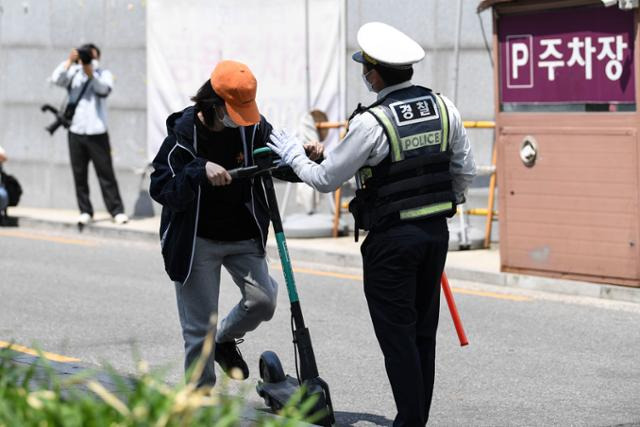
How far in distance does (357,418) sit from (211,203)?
4.42ft

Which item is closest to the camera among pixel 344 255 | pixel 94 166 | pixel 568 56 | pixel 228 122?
pixel 228 122

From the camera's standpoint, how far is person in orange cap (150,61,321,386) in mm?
6129

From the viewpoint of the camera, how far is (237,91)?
19.9ft

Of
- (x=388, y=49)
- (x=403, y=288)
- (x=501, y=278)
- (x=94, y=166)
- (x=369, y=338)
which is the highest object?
(x=388, y=49)

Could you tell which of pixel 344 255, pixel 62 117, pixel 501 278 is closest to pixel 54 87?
pixel 62 117

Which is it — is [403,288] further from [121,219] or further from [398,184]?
[121,219]

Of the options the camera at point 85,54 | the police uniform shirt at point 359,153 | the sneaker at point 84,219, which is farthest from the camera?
the sneaker at point 84,219

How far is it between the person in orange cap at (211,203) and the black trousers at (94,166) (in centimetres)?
922

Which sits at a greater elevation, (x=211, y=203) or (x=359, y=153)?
(x=359, y=153)

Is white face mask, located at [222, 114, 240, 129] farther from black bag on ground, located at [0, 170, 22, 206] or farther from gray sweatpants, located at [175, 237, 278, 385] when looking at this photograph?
black bag on ground, located at [0, 170, 22, 206]

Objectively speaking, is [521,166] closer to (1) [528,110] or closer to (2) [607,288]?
(1) [528,110]

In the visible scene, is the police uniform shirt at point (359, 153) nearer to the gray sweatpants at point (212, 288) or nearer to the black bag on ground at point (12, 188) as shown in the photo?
the gray sweatpants at point (212, 288)

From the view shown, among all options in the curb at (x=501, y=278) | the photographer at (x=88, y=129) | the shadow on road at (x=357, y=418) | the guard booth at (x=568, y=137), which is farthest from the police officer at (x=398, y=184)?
the photographer at (x=88, y=129)

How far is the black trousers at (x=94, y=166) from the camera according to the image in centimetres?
1564
